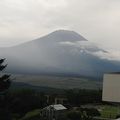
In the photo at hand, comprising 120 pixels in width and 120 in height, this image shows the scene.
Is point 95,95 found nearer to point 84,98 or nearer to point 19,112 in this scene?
point 84,98

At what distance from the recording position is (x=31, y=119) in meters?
28.7

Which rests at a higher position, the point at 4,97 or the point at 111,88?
the point at 111,88

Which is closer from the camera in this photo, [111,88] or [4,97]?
[111,88]

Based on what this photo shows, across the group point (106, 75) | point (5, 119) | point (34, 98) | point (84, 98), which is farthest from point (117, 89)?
point (84, 98)

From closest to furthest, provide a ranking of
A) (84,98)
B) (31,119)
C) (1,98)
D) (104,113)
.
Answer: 1. (1,98)
2. (31,119)
3. (104,113)
4. (84,98)

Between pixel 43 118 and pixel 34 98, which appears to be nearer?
pixel 43 118

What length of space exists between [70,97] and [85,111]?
16.6 meters

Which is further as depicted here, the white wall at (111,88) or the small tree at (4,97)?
the small tree at (4,97)

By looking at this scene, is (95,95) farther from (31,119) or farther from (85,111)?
(31,119)

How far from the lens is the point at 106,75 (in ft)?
61.9

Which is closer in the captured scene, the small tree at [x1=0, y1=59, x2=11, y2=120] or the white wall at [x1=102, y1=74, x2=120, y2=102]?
the white wall at [x1=102, y1=74, x2=120, y2=102]

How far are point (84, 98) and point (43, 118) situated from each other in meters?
20.6

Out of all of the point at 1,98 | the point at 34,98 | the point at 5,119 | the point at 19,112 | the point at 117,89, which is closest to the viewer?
the point at 117,89

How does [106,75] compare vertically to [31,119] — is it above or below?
above
